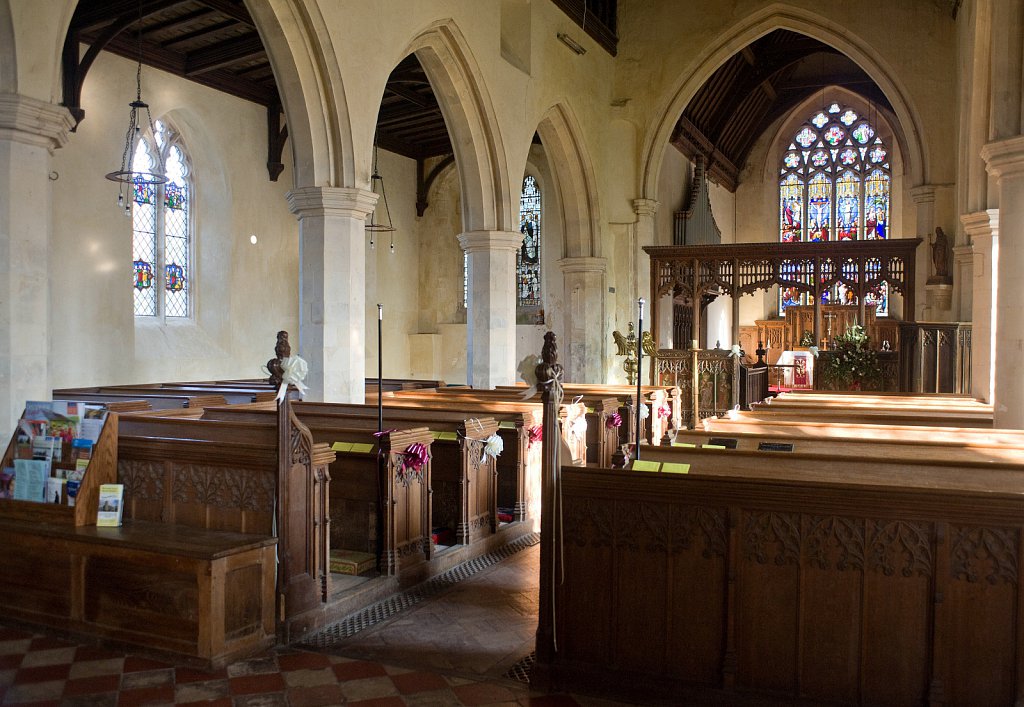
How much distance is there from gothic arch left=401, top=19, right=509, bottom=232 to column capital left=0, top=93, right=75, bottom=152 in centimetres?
476

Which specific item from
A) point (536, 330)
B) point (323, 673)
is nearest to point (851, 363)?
point (536, 330)

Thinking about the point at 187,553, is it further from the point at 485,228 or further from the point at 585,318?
the point at 585,318

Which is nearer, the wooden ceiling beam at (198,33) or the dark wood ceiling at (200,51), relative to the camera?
the dark wood ceiling at (200,51)

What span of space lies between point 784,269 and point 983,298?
19.1 ft

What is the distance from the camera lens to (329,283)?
7.61 m

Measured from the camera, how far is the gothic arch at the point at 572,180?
1289 cm

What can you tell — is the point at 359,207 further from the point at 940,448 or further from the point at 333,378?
the point at 940,448

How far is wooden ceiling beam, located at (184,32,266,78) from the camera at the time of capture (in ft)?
34.7

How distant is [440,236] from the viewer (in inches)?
646

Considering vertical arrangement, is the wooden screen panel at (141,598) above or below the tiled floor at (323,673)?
above

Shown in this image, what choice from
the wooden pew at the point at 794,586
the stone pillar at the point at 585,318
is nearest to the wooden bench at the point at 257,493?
the wooden pew at the point at 794,586

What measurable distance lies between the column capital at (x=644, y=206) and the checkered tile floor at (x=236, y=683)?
453 inches

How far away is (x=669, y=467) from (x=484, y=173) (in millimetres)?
7912

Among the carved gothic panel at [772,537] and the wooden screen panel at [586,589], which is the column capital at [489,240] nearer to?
the wooden screen panel at [586,589]
